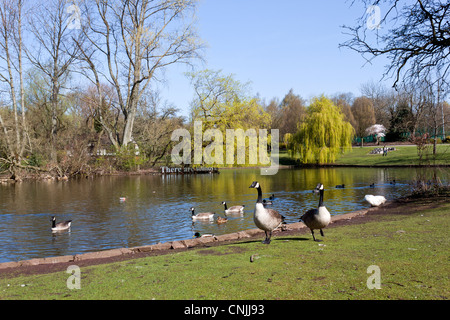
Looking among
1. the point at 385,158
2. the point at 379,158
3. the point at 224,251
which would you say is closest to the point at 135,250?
the point at 224,251

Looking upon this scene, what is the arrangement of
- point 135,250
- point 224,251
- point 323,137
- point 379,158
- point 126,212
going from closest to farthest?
point 224,251 → point 135,250 → point 126,212 → point 323,137 → point 379,158

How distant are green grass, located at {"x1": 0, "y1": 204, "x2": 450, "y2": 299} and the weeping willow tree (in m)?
46.5

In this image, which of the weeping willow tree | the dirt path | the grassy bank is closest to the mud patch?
the dirt path

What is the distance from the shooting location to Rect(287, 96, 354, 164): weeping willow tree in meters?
54.8

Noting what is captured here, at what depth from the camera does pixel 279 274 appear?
6.36 metres

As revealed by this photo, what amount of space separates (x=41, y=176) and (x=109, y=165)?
27.5 ft

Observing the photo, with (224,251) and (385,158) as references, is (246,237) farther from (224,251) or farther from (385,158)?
(385,158)

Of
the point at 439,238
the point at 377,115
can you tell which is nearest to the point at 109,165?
the point at 439,238

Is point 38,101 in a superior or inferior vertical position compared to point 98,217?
superior

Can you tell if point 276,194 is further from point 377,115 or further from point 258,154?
point 377,115

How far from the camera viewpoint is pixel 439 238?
848 centimetres

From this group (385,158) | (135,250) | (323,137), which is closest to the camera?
(135,250)

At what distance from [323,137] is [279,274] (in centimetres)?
5060

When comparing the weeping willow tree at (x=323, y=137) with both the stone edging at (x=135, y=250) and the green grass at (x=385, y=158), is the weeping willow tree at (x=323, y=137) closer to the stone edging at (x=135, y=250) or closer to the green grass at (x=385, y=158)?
the green grass at (x=385, y=158)
